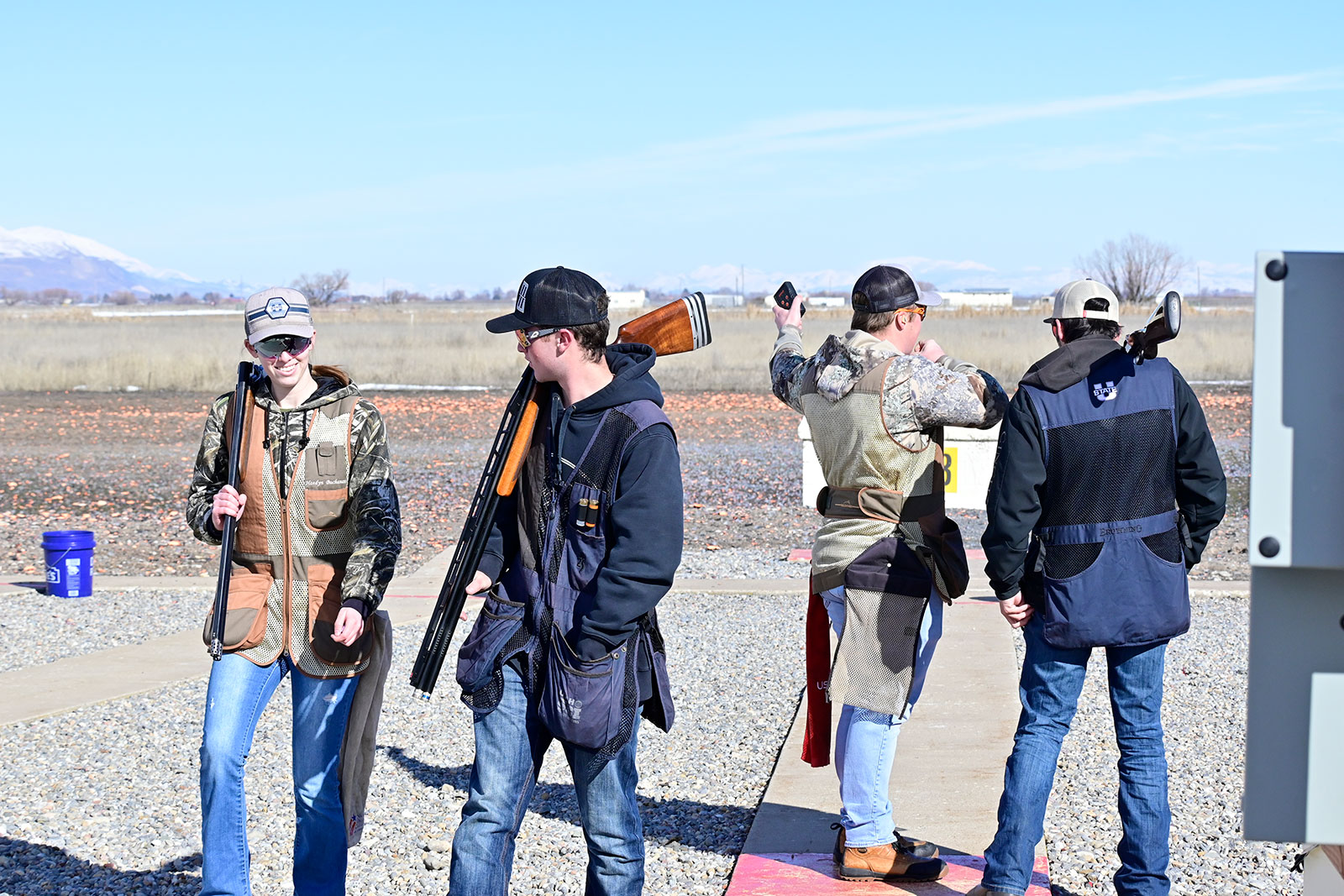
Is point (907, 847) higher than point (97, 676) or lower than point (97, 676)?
higher

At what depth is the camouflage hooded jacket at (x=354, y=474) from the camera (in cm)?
364

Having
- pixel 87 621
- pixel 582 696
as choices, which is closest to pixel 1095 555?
pixel 582 696

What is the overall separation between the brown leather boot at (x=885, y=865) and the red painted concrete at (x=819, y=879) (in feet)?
0.08

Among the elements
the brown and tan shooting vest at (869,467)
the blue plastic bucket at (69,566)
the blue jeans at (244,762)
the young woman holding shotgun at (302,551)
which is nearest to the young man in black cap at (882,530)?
the brown and tan shooting vest at (869,467)

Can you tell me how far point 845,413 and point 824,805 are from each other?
5.39 ft

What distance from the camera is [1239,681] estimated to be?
6.87 metres

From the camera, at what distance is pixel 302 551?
370 cm

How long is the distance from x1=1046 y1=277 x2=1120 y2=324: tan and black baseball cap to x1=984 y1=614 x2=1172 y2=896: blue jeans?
90 centimetres

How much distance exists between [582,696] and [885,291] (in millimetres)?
1679

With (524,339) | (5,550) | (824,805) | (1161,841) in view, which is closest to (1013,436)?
(1161,841)

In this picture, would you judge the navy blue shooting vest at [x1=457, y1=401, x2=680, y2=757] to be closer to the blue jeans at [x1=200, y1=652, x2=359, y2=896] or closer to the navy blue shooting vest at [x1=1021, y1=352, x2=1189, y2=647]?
the blue jeans at [x1=200, y1=652, x2=359, y2=896]

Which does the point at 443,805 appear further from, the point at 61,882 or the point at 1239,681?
the point at 1239,681

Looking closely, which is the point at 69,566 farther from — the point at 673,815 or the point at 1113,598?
the point at 1113,598

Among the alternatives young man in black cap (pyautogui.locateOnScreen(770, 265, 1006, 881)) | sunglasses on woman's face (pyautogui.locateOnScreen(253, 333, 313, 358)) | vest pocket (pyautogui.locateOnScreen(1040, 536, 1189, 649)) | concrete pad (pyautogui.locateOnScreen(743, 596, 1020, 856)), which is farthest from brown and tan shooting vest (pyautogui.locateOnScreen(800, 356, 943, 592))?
sunglasses on woman's face (pyautogui.locateOnScreen(253, 333, 313, 358))
